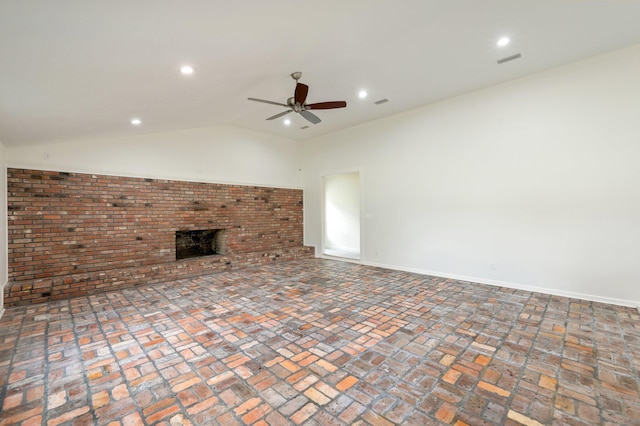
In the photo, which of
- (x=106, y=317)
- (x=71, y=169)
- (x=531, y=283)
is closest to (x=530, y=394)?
(x=531, y=283)

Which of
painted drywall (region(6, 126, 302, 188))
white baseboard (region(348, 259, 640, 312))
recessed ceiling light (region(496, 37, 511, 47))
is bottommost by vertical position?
white baseboard (region(348, 259, 640, 312))

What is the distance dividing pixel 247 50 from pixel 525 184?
4231mm

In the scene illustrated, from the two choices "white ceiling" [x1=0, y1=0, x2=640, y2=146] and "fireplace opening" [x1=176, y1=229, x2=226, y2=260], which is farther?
Answer: "fireplace opening" [x1=176, y1=229, x2=226, y2=260]

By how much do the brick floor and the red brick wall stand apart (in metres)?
0.79

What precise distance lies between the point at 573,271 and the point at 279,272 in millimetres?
4639

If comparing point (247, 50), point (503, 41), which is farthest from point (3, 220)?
point (503, 41)

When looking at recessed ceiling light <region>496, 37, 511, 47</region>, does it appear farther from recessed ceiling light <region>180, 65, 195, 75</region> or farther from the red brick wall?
the red brick wall

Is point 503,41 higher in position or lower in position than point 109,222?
higher

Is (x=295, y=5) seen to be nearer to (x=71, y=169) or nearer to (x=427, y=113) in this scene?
(x=427, y=113)

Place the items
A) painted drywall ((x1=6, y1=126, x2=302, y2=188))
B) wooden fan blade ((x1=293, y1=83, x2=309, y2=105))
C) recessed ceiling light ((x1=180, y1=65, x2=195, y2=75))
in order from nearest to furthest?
recessed ceiling light ((x1=180, y1=65, x2=195, y2=75)) → wooden fan blade ((x1=293, y1=83, x2=309, y2=105)) → painted drywall ((x1=6, y1=126, x2=302, y2=188))

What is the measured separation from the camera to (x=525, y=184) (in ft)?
13.5

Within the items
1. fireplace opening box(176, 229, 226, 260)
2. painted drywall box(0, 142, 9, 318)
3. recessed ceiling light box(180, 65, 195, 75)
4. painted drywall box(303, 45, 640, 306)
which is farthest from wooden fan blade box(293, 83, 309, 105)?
painted drywall box(0, 142, 9, 318)

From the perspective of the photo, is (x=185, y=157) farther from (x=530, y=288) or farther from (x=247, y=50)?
(x=530, y=288)

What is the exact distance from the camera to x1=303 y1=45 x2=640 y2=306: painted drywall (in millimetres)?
3463
